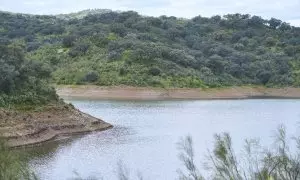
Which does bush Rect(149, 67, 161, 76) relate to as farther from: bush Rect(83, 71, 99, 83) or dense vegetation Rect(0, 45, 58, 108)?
dense vegetation Rect(0, 45, 58, 108)

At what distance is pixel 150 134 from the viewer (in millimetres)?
58031

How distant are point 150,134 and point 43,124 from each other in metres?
9.69

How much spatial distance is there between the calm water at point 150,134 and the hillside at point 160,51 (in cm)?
1395

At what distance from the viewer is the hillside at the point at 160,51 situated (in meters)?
110

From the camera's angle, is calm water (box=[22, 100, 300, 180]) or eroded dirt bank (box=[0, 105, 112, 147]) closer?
calm water (box=[22, 100, 300, 180])

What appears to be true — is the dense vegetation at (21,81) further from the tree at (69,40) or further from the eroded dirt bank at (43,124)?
the tree at (69,40)

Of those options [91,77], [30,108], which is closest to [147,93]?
[91,77]

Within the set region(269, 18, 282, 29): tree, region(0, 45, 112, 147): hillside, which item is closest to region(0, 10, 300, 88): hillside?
region(269, 18, 282, 29): tree

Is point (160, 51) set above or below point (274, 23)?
below

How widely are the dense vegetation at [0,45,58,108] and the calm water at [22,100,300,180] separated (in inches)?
206

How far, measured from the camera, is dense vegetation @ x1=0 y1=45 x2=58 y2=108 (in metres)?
55.4

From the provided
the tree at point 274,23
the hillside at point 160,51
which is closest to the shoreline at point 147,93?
the hillside at point 160,51

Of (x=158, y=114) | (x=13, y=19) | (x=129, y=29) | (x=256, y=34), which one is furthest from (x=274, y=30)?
(x=158, y=114)

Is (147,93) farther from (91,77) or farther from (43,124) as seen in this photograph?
(43,124)
